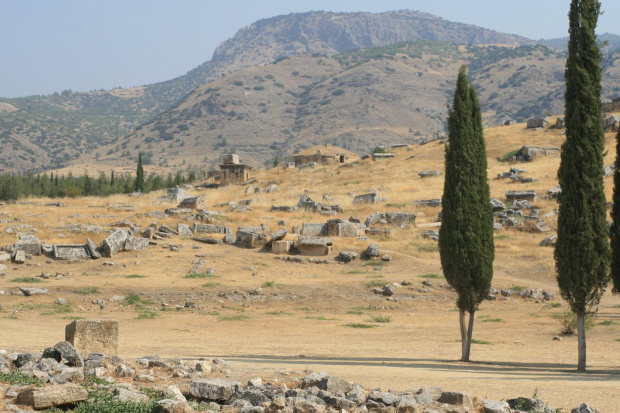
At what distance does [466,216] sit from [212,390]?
8940 mm

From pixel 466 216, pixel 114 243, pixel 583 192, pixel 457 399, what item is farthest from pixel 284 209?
pixel 457 399

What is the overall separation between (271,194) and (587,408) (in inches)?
1843

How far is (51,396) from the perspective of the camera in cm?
973

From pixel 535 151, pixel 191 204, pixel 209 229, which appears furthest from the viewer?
pixel 535 151

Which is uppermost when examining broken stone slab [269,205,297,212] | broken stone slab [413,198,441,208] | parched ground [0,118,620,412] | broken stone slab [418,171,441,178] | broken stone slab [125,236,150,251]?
broken stone slab [418,171,441,178]

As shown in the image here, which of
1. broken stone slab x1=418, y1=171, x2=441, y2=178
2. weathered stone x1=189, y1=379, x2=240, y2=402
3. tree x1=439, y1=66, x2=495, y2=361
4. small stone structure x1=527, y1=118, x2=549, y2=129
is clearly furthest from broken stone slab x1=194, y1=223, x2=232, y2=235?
small stone structure x1=527, y1=118, x2=549, y2=129

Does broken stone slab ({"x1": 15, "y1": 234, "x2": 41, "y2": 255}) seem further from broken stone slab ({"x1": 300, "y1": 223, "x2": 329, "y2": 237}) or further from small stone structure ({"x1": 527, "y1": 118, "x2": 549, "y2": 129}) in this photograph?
small stone structure ({"x1": 527, "y1": 118, "x2": 549, "y2": 129})

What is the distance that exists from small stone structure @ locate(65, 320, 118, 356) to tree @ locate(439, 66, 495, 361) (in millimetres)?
8078

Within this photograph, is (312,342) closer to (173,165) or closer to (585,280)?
(585,280)

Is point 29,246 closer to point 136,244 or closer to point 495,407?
point 136,244

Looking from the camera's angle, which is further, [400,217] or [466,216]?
[400,217]

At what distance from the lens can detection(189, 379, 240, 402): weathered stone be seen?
10.5 metres

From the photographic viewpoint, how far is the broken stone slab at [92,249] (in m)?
31.2

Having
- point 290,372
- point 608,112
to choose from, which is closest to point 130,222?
point 290,372
